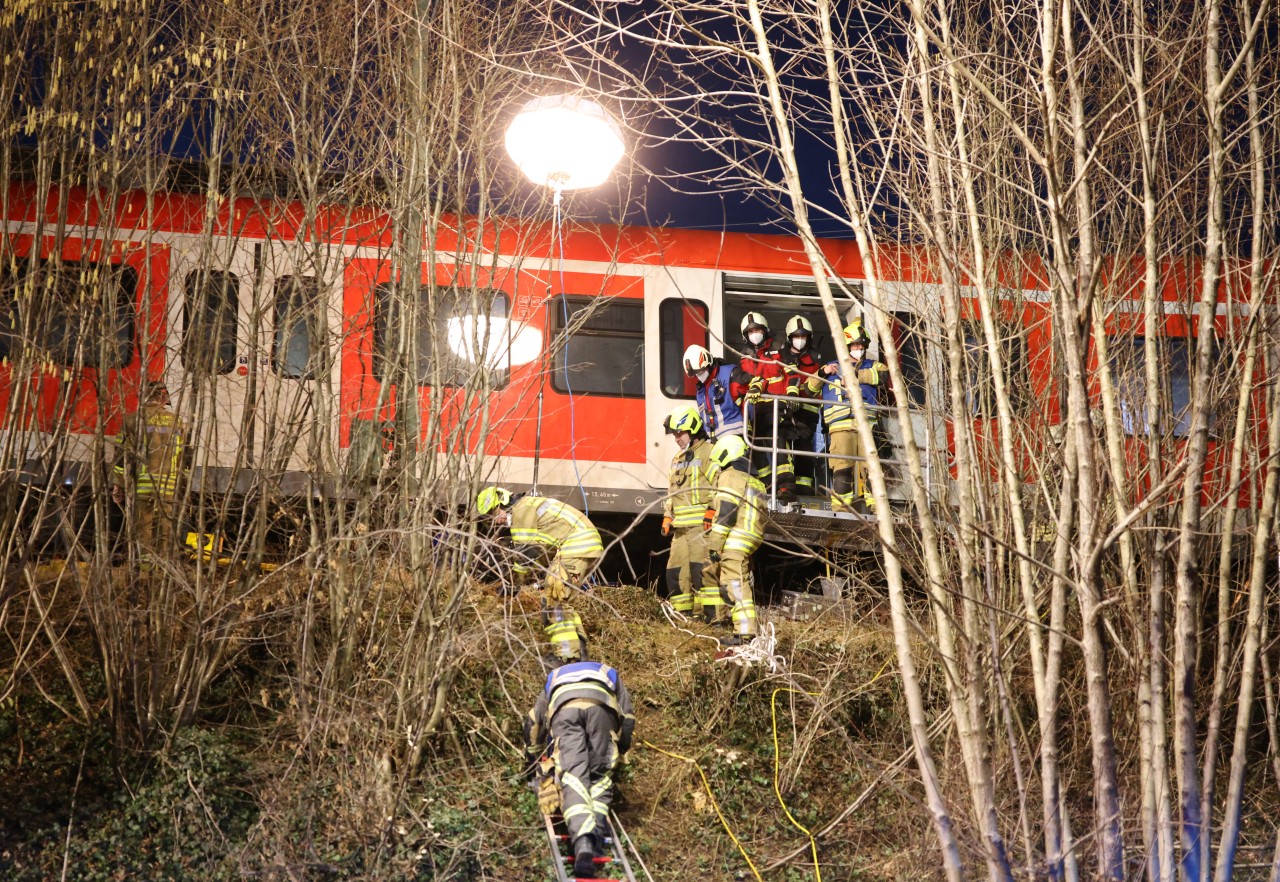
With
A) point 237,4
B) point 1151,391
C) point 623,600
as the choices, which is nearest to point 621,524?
point 623,600

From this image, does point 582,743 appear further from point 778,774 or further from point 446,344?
point 446,344

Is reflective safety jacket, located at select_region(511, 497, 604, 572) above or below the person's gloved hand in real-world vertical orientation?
above

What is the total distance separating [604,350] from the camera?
32.9 feet

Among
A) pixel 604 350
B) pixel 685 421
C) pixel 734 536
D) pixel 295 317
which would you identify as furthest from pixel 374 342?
pixel 734 536

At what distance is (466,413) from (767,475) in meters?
3.26

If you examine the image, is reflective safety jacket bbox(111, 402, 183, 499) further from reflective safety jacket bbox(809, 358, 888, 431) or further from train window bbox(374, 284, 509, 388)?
reflective safety jacket bbox(809, 358, 888, 431)

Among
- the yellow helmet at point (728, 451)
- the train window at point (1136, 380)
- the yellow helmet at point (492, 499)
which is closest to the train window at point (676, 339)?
the yellow helmet at point (728, 451)

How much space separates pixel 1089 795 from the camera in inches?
311

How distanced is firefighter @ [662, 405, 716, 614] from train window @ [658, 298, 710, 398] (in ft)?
1.94

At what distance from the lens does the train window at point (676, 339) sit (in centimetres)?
999

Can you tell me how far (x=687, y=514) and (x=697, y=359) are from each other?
129 cm

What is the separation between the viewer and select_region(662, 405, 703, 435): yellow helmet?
905cm

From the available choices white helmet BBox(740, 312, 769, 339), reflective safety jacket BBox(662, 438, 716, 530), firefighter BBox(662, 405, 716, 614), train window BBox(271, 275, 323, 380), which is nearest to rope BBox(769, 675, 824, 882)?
firefighter BBox(662, 405, 716, 614)

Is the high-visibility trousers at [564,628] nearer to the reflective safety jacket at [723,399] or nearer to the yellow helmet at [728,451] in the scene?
the yellow helmet at [728,451]
